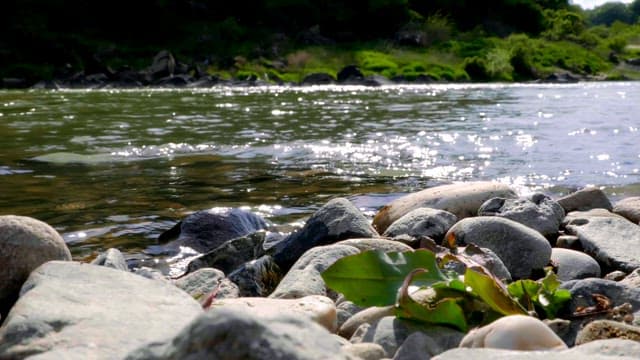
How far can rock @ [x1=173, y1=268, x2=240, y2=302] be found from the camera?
3904 millimetres

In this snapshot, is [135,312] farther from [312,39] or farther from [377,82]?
[312,39]

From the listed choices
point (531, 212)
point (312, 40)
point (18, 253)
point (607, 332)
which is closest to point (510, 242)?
point (531, 212)

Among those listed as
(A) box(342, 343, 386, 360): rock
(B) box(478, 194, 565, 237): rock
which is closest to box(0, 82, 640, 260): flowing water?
(B) box(478, 194, 565, 237): rock

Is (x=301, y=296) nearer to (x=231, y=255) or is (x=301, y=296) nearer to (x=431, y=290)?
(x=431, y=290)

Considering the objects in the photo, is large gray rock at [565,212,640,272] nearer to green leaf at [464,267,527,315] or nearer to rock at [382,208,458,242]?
rock at [382,208,458,242]

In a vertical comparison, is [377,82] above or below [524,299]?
below

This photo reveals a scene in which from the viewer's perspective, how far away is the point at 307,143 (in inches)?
488

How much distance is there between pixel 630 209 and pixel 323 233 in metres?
2.49

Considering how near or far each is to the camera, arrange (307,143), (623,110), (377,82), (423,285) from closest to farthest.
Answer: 1. (423,285)
2. (307,143)
3. (623,110)
4. (377,82)

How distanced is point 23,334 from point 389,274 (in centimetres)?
129

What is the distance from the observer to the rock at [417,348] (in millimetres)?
2647

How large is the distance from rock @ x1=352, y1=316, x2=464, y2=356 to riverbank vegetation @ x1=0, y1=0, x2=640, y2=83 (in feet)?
147

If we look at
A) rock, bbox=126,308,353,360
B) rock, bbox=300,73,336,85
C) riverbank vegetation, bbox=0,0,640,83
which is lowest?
rock, bbox=300,73,336,85

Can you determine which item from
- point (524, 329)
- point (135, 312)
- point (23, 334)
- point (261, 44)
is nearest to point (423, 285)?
point (524, 329)
